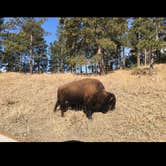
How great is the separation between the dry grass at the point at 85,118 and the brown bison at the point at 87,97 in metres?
0.31

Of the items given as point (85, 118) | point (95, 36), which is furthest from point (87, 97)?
point (95, 36)

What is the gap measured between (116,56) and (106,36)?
16449mm

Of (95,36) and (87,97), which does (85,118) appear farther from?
(95,36)

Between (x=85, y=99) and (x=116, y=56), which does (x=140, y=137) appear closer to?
(x=85, y=99)

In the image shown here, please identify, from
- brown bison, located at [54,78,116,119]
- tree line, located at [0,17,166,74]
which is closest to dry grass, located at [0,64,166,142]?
brown bison, located at [54,78,116,119]

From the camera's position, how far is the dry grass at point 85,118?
9.83 m

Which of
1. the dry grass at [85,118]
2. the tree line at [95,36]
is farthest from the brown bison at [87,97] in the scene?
the tree line at [95,36]

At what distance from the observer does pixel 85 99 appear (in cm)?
1238

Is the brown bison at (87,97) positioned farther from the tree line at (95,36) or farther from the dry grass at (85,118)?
the tree line at (95,36)

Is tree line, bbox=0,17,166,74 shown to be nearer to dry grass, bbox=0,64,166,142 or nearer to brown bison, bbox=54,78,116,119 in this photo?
dry grass, bbox=0,64,166,142

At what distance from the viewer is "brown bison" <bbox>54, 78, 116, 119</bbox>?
1227 centimetres

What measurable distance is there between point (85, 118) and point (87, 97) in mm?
888
